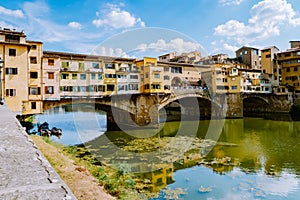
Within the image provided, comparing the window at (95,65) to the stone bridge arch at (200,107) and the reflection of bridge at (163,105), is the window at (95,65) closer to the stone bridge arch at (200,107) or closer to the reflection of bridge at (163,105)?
the reflection of bridge at (163,105)

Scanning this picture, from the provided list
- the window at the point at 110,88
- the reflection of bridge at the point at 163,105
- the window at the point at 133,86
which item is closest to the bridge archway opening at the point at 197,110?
the reflection of bridge at the point at 163,105

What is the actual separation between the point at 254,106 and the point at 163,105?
30.9 meters

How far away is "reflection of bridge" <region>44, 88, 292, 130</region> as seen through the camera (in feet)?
→ 103

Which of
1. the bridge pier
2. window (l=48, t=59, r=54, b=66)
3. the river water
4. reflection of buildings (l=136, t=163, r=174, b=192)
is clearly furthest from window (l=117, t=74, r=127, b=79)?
reflection of buildings (l=136, t=163, r=174, b=192)

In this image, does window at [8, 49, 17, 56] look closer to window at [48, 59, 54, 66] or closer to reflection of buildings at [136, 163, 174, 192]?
window at [48, 59, 54, 66]

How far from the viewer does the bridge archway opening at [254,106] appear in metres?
51.6

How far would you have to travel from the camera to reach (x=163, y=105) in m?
34.1

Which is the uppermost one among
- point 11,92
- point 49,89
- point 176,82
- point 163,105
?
point 176,82

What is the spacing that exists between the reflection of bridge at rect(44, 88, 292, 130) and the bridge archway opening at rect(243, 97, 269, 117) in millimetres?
Result: 237

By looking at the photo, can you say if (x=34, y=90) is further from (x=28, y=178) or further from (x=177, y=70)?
(x=177, y=70)

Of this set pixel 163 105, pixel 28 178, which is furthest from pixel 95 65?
pixel 28 178

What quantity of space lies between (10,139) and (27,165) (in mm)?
2057

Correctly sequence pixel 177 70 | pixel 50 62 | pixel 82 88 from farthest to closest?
pixel 177 70 < pixel 82 88 < pixel 50 62

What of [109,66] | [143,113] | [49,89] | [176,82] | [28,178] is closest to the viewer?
[28,178]
